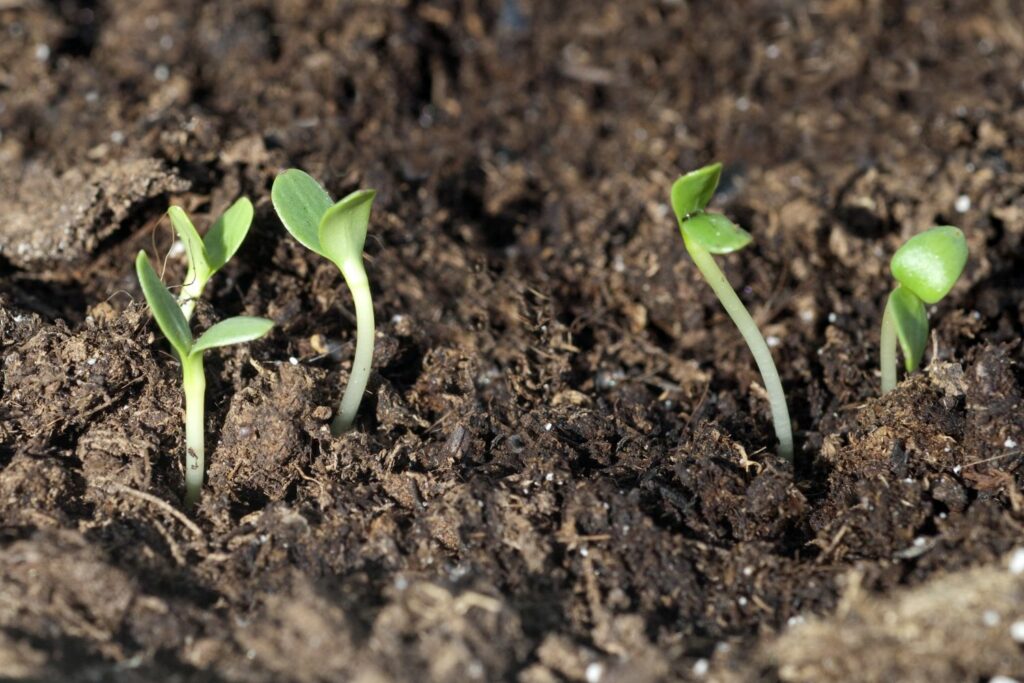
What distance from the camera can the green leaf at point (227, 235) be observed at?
1.57m

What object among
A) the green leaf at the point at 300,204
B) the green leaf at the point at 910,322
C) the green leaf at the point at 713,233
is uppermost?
the green leaf at the point at 300,204

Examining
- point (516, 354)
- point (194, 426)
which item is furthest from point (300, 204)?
point (516, 354)

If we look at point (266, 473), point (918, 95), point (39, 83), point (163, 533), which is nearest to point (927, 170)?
point (918, 95)

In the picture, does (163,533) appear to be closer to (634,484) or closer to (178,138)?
(634,484)

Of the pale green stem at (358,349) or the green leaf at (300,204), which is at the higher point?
the green leaf at (300,204)

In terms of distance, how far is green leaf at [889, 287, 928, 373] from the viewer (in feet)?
5.12

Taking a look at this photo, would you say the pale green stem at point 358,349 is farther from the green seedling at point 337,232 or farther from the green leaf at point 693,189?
the green leaf at point 693,189

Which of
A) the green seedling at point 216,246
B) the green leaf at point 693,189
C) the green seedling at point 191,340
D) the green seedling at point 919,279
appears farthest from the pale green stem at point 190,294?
the green seedling at point 919,279

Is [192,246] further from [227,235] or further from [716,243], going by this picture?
[716,243]

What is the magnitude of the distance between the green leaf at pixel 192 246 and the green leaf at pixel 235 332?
8.0 inches

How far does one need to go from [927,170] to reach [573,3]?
43.2 inches

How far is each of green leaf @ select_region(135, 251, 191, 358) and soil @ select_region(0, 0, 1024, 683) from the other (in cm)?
21

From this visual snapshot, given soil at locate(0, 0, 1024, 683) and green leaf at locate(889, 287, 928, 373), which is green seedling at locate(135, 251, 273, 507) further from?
green leaf at locate(889, 287, 928, 373)

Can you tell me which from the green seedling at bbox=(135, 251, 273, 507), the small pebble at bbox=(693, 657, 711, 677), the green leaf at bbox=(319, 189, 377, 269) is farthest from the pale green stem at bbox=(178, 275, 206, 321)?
the small pebble at bbox=(693, 657, 711, 677)
